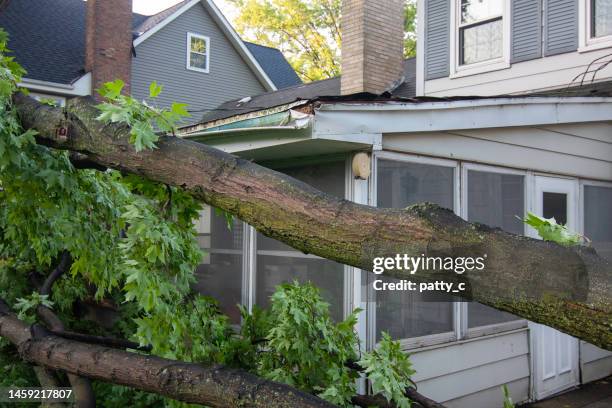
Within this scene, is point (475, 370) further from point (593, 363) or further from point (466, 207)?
point (593, 363)

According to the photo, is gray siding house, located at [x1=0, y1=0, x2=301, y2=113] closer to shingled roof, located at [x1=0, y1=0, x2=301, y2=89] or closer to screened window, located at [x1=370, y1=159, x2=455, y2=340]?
shingled roof, located at [x1=0, y1=0, x2=301, y2=89]

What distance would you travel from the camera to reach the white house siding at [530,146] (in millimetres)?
5051

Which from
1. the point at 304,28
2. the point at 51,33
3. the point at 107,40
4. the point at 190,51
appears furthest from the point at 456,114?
the point at 304,28

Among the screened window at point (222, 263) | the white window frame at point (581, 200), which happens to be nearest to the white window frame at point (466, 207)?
the white window frame at point (581, 200)

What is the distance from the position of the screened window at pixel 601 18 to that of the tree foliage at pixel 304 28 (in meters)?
20.8

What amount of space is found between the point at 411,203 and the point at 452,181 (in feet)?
2.00

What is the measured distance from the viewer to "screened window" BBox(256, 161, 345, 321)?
489cm

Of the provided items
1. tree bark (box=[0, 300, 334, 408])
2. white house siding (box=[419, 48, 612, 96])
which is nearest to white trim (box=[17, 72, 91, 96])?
white house siding (box=[419, 48, 612, 96])

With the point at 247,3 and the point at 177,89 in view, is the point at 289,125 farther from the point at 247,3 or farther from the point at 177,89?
the point at 247,3

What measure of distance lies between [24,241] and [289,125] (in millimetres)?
1970

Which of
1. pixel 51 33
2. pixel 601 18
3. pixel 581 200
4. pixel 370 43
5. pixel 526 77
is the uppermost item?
pixel 51 33

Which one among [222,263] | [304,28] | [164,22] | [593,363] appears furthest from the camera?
[304,28]

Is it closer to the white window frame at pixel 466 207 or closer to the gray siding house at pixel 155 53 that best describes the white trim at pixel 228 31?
the gray siding house at pixel 155 53

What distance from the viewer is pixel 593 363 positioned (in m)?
7.05
